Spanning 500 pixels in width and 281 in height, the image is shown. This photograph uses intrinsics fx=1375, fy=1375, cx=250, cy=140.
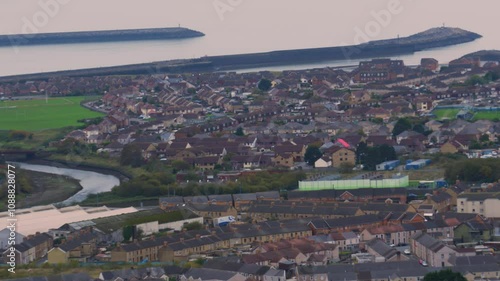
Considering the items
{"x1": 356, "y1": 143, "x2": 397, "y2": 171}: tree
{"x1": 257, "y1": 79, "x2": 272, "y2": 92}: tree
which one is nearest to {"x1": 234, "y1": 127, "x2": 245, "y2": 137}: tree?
{"x1": 356, "y1": 143, "x2": 397, "y2": 171}: tree

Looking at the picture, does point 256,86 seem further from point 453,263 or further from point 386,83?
point 453,263

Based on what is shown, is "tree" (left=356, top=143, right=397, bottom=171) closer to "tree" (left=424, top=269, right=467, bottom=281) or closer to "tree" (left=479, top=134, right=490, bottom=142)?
"tree" (left=479, top=134, right=490, bottom=142)

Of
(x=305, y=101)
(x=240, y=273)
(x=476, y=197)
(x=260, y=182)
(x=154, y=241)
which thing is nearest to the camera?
(x=240, y=273)

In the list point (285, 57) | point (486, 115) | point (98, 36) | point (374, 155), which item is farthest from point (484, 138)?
point (98, 36)

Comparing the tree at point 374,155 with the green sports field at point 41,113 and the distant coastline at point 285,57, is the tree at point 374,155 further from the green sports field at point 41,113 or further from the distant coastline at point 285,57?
the distant coastline at point 285,57

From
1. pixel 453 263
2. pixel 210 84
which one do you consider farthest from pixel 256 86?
pixel 453 263

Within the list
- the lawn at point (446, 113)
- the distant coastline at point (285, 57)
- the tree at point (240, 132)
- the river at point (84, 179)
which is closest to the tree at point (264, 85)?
the lawn at point (446, 113)

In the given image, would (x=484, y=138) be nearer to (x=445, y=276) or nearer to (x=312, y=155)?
(x=312, y=155)
